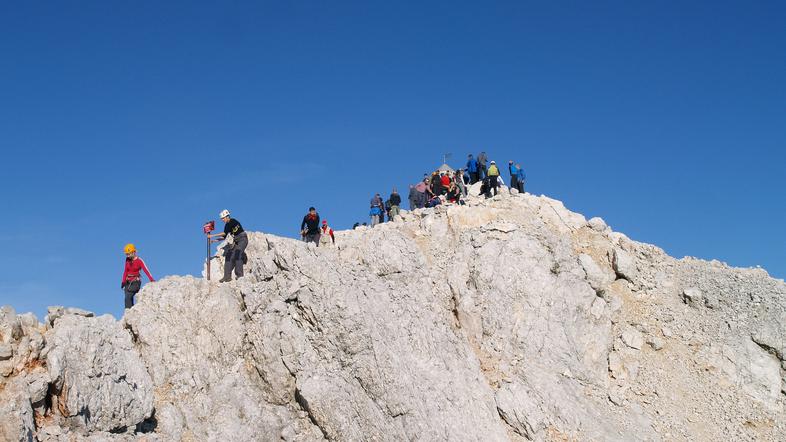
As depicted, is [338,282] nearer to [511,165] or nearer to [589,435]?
[589,435]

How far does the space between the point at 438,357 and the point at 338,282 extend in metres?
4.12

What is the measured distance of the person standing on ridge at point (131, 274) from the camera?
23641mm

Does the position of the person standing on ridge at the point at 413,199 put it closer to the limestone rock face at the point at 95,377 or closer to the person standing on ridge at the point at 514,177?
the person standing on ridge at the point at 514,177

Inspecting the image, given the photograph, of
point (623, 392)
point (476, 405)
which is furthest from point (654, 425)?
point (476, 405)

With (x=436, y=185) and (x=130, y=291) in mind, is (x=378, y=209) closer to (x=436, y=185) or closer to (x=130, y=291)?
(x=436, y=185)

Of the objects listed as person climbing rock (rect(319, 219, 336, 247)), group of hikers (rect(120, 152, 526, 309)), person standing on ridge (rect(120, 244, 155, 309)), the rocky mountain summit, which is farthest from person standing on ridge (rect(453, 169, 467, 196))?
person standing on ridge (rect(120, 244, 155, 309))

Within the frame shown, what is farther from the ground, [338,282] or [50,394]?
[338,282]

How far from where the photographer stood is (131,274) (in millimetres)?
23734

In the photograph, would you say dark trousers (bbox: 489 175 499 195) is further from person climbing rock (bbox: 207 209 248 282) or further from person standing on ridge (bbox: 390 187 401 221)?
person climbing rock (bbox: 207 209 248 282)

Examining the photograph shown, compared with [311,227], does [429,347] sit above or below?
below

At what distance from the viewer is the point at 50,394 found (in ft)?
60.6

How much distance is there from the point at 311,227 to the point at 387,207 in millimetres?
6989

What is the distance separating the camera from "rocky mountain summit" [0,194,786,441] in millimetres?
19797

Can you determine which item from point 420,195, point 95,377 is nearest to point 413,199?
point 420,195
